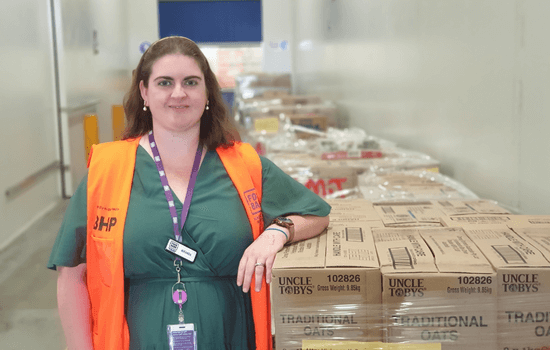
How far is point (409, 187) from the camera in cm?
262

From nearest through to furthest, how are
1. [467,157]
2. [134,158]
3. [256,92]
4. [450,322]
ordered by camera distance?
[450,322], [134,158], [467,157], [256,92]

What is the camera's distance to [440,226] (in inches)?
68.8

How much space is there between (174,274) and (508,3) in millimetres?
1664

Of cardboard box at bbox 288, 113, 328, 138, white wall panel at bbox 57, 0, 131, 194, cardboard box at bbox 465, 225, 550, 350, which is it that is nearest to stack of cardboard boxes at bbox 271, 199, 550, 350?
cardboard box at bbox 465, 225, 550, 350

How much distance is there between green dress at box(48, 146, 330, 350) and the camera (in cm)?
163

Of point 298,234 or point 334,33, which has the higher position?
point 334,33

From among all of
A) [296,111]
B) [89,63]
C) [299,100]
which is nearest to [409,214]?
[296,111]

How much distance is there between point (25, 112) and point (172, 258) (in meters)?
4.57

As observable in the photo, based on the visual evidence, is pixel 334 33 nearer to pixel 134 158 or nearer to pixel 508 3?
pixel 508 3

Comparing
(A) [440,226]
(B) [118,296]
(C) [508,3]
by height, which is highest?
(C) [508,3]

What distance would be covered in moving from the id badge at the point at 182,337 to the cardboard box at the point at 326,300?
0.34 m

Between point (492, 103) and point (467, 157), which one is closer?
point (492, 103)

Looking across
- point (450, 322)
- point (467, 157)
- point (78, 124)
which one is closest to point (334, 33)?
point (78, 124)

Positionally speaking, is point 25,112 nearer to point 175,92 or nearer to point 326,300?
point 175,92
